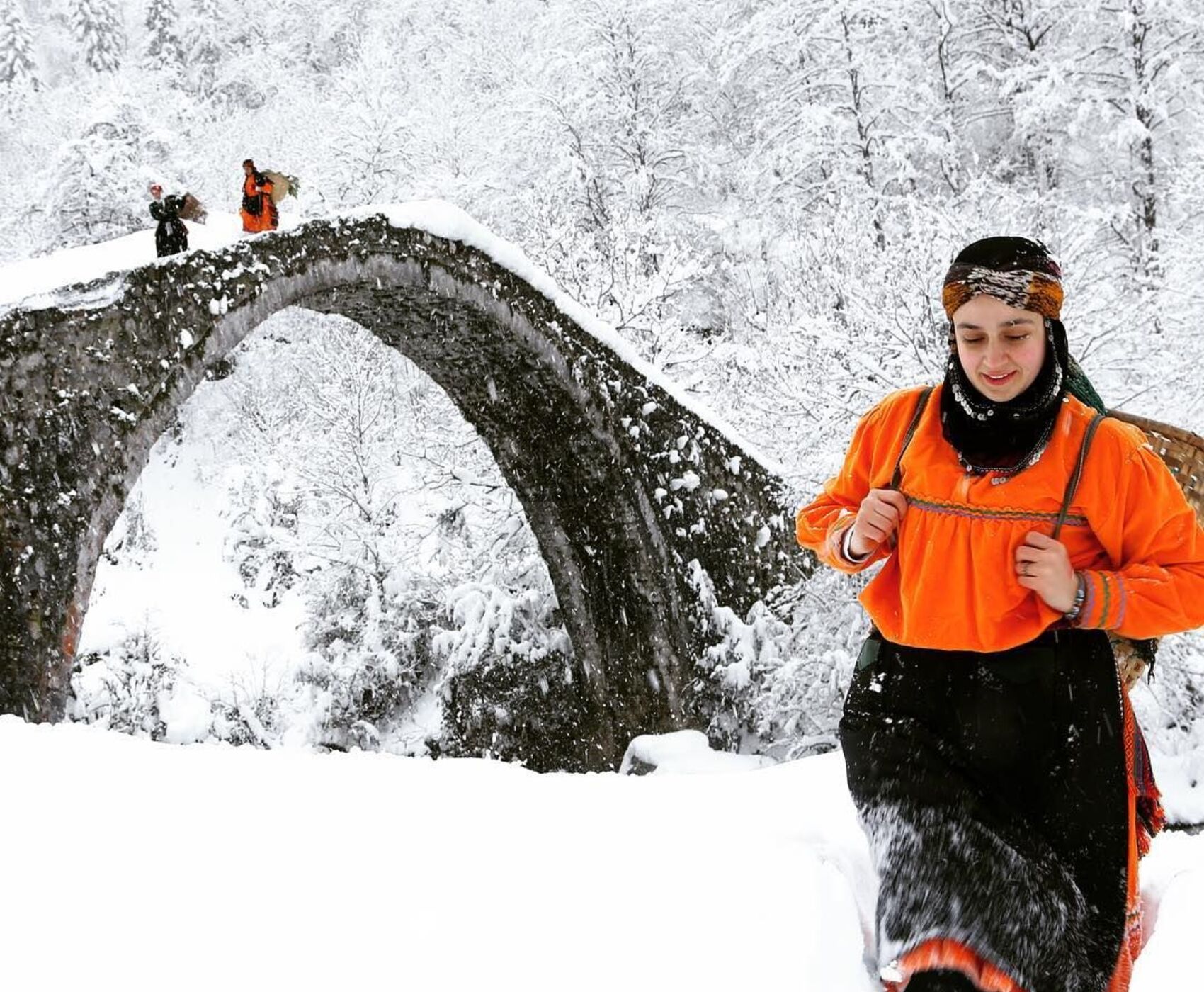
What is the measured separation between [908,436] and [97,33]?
42.3 meters

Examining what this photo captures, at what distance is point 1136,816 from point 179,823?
74.8 inches

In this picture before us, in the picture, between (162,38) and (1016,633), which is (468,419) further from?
(162,38)

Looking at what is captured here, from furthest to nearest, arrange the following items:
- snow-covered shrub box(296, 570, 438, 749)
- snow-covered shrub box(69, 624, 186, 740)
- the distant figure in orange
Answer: snow-covered shrub box(296, 570, 438, 749) < snow-covered shrub box(69, 624, 186, 740) < the distant figure in orange

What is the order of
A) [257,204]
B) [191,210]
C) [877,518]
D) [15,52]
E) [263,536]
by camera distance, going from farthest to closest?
[15,52], [263,536], [257,204], [191,210], [877,518]

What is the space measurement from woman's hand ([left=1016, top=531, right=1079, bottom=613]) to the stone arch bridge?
223 inches

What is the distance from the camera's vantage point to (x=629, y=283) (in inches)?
579

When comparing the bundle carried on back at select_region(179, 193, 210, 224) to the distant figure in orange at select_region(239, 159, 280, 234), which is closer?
the bundle carried on back at select_region(179, 193, 210, 224)

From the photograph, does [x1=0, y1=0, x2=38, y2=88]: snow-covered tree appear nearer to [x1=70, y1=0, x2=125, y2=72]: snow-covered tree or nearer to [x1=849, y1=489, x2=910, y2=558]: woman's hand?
[x1=70, y1=0, x2=125, y2=72]: snow-covered tree

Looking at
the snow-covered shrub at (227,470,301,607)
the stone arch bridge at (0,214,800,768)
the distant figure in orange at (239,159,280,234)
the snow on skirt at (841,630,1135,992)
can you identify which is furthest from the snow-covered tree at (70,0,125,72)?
the snow on skirt at (841,630,1135,992)

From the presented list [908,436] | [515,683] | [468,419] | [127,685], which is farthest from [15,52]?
[908,436]

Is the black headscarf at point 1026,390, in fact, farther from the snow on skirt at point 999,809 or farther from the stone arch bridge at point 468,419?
the stone arch bridge at point 468,419

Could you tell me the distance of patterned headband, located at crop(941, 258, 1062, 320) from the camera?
5.95 ft

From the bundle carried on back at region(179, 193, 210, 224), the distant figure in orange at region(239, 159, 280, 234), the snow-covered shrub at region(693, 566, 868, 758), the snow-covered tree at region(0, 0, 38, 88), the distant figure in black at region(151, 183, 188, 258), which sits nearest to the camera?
the distant figure in black at region(151, 183, 188, 258)

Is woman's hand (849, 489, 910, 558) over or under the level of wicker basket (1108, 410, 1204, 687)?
under
